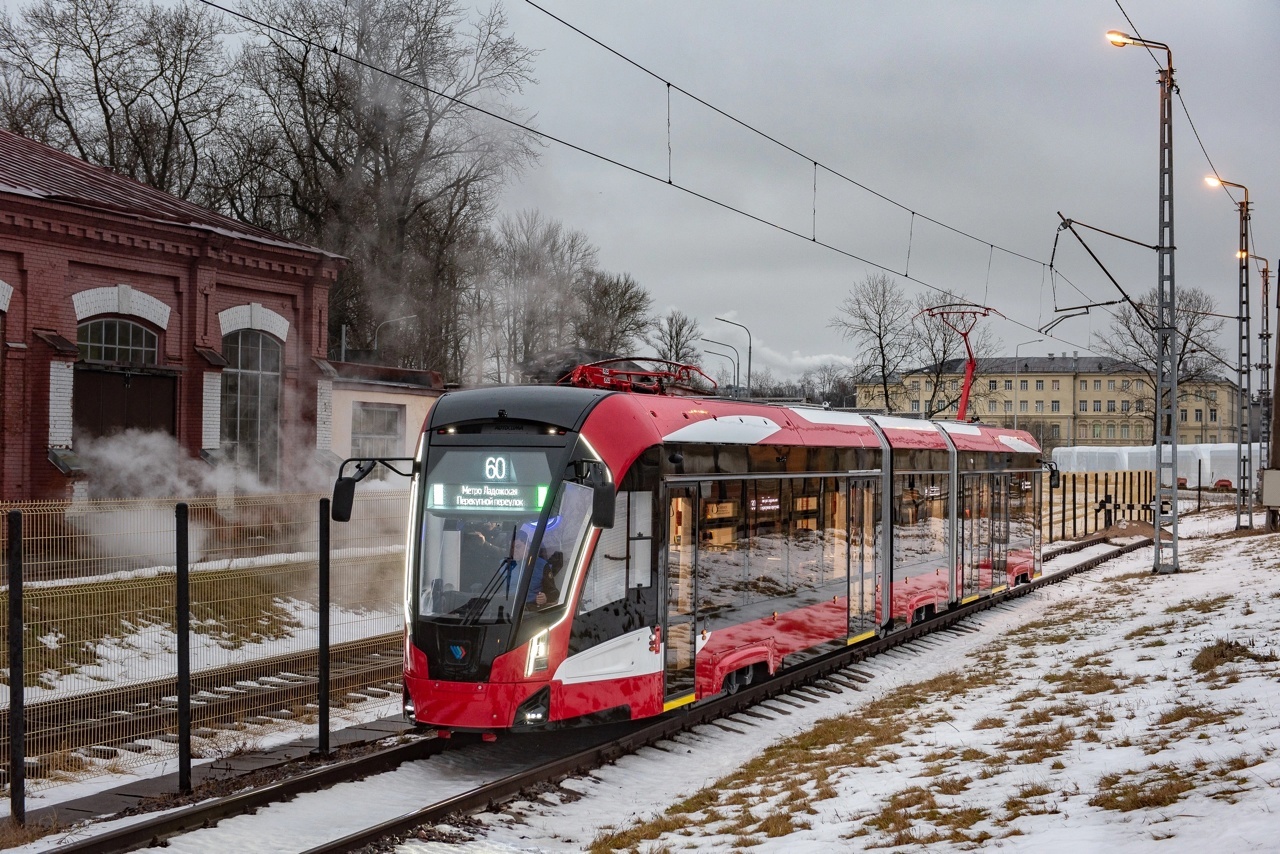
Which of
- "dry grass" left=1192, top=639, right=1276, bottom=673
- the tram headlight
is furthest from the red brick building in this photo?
"dry grass" left=1192, top=639, right=1276, bottom=673

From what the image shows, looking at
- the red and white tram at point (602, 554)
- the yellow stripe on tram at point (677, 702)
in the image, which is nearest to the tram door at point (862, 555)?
the red and white tram at point (602, 554)

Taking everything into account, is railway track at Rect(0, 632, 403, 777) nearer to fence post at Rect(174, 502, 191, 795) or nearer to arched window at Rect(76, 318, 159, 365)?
fence post at Rect(174, 502, 191, 795)

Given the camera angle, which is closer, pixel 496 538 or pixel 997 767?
pixel 997 767

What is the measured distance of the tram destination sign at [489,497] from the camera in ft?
31.0

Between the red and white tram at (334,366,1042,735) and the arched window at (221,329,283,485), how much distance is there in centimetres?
1484

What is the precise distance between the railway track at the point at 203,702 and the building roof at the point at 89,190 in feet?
36.9

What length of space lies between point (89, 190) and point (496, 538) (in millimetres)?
17407

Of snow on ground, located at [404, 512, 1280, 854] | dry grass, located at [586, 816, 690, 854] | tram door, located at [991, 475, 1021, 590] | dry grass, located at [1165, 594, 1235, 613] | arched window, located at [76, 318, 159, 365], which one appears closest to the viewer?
snow on ground, located at [404, 512, 1280, 854]

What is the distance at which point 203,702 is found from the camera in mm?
11500

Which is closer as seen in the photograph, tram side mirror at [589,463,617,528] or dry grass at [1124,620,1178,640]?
tram side mirror at [589,463,617,528]

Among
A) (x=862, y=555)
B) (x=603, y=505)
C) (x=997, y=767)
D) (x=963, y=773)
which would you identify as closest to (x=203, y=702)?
(x=603, y=505)

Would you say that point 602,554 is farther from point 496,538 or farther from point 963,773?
point 963,773

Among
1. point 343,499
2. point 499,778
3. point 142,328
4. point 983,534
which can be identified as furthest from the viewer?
point 142,328

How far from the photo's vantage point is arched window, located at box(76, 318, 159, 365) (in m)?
21.1
